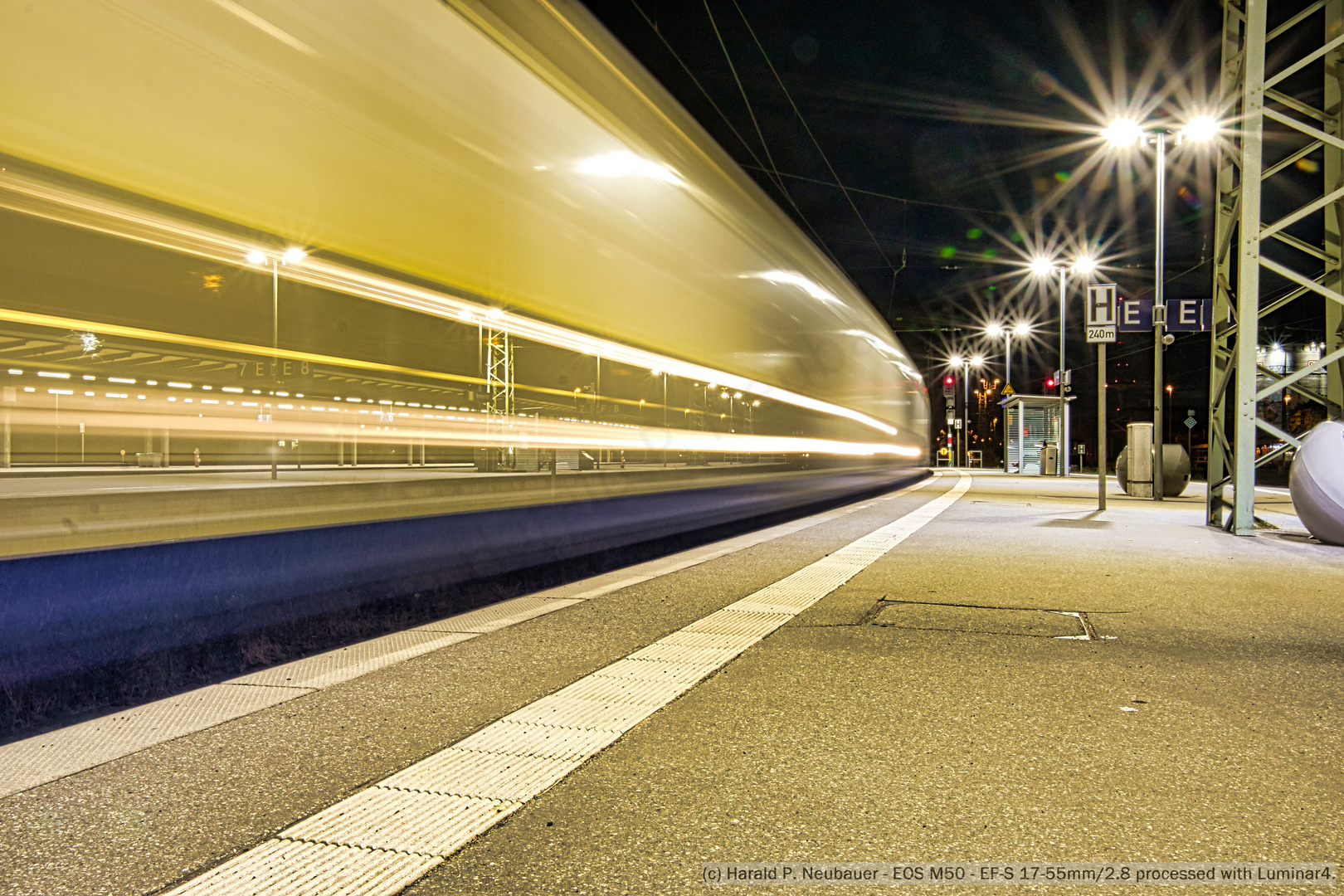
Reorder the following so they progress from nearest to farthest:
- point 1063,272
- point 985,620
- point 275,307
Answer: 1. point 275,307
2. point 985,620
3. point 1063,272

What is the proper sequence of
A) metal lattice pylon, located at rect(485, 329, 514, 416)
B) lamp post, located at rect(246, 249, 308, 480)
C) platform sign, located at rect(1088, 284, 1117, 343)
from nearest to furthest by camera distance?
lamp post, located at rect(246, 249, 308, 480), metal lattice pylon, located at rect(485, 329, 514, 416), platform sign, located at rect(1088, 284, 1117, 343)

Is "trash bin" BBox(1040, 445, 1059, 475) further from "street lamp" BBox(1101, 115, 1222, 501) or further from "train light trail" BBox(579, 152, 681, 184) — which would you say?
"train light trail" BBox(579, 152, 681, 184)

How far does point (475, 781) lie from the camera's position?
2.44 m

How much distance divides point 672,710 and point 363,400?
6.53ft

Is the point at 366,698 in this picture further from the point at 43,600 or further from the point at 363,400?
the point at 363,400

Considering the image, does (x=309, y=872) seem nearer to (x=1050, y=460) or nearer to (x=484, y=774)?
(x=484, y=774)

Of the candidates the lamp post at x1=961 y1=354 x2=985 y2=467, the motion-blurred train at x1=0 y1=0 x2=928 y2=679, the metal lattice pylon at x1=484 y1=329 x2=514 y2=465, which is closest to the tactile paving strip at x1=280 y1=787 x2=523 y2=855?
the motion-blurred train at x1=0 y1=0 x2=928 y2=679

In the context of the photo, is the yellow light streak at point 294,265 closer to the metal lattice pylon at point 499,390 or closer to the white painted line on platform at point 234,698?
the metal lattice pylon at point 499,390

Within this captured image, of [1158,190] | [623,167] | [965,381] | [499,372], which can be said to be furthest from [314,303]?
[965,381]

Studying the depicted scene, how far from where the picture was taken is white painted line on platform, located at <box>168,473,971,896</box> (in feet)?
6.40

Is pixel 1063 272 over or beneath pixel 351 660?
over

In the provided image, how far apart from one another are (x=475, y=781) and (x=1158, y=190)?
18.6 m

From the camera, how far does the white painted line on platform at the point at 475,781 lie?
1.95m

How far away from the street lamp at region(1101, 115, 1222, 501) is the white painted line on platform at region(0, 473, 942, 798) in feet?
42.6
